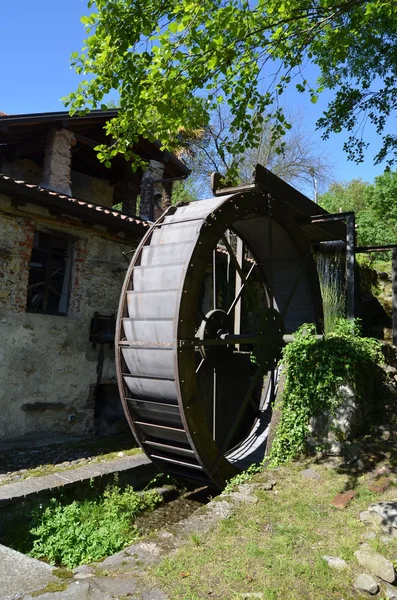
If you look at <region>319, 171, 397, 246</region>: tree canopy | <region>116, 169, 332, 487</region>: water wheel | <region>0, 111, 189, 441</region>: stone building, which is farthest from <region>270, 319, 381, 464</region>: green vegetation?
<region>319, 171, 397, 246</region>: tree canopy

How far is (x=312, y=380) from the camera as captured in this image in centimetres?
467

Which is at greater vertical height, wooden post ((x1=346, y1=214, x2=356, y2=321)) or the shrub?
wooden post ((x1=346, y1=214, x2=356, y2=321))

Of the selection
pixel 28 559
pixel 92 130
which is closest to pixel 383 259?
pixel 92 130

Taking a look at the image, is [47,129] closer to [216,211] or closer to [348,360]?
[216,211]

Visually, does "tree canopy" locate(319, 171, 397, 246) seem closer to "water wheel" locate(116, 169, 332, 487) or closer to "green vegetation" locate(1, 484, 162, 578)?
"water wheel" locate(116, 169, 332, 487)

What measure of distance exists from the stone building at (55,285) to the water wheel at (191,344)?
2.01 meters

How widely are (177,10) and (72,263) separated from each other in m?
4.03

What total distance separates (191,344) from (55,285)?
4816mm

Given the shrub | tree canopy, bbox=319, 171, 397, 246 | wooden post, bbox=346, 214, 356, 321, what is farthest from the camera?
tree canopy, bbox=319, 171, 397, 246

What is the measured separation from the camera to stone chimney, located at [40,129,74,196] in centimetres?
779

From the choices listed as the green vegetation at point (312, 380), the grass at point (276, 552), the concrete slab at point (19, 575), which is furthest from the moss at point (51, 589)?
the green vegetation at point (312, 380)

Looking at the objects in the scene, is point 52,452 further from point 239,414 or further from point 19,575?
point 19,575

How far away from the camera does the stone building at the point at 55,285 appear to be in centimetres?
607

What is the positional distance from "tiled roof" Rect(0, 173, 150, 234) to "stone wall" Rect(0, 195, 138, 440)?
357mm
